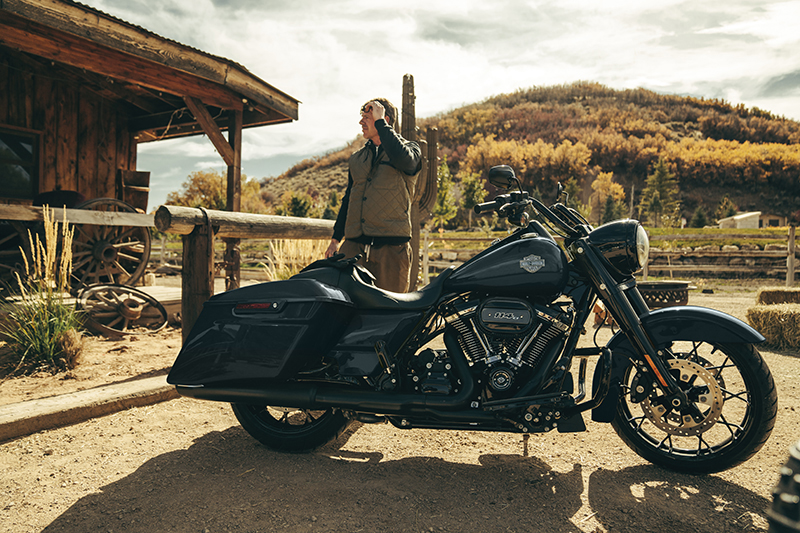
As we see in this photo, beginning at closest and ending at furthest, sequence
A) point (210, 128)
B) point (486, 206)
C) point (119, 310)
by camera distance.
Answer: point (486, 206), point (119, 310), point (210, 128)

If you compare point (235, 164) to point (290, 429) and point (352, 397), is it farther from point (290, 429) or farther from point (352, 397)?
point (352, 397)

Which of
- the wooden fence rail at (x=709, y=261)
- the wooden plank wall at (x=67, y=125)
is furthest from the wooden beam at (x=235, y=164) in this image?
the wooden fence rail at (x=709, y=261)

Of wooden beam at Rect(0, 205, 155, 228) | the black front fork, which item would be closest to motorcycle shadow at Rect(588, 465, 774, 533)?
the black front fork

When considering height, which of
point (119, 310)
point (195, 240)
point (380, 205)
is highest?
point (380, 205)

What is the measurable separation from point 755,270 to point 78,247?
1690 cm

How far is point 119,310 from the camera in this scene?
524 centimetres

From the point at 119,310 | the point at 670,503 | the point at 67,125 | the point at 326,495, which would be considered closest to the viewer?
the point at 670,503

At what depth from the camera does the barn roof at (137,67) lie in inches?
194

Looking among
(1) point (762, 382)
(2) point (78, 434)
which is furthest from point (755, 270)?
(2) point (78, 434)

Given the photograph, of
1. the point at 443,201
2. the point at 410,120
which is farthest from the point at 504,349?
the point at 443,201

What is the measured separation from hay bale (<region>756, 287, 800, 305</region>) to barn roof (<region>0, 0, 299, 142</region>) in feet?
22.9

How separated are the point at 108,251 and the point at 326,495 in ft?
18.7

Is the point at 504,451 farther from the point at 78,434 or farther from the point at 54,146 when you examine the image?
the point at 54,146

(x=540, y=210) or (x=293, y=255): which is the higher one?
(x=540, y=210)
